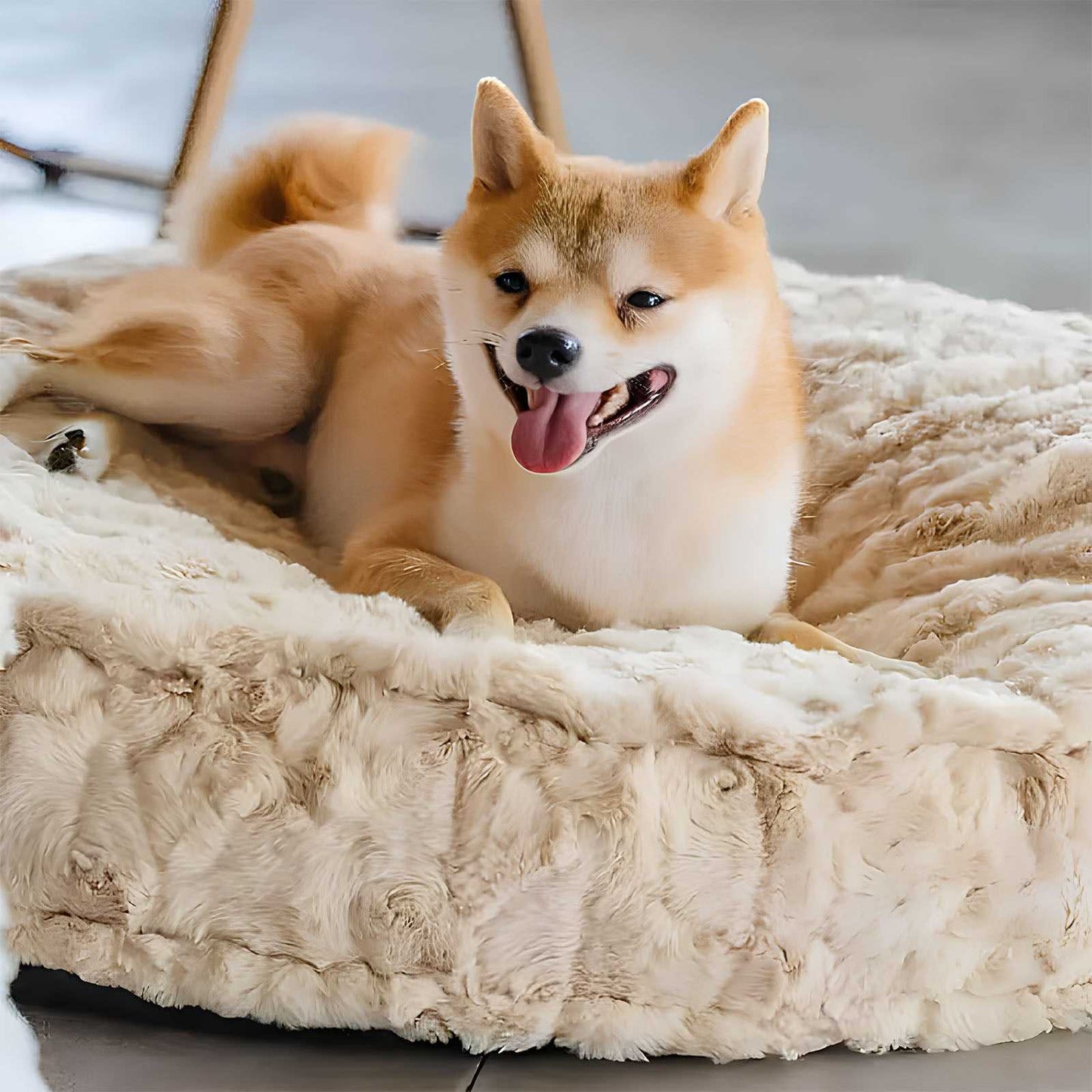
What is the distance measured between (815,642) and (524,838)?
1.19 ft

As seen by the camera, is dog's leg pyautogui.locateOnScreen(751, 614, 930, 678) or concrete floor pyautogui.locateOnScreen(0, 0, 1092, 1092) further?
dog's leg pyautogui.locateOnScreen(751, 614, 930, 678)

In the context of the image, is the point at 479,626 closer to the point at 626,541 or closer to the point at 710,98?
the point at 626,541

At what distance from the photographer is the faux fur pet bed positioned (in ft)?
2.08

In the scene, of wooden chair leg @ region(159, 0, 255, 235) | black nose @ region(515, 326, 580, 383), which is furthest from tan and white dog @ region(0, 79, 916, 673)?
wooden chair leg @ region(159, 0, 255, 235)

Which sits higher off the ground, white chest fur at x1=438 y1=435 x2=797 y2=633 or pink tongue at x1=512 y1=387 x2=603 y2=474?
pink tongue at x1=512 y1=387 x2=603 y2=474

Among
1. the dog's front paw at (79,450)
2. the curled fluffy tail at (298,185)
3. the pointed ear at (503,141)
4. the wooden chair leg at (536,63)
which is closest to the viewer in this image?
the pointed ear at (503,141)

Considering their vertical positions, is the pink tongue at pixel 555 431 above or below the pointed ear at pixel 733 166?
below

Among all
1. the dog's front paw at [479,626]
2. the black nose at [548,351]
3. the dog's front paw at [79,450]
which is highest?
the black nose at [548,351]

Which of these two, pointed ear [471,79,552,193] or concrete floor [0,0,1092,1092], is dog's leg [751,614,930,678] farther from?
pointed ear [471,79,552,193]

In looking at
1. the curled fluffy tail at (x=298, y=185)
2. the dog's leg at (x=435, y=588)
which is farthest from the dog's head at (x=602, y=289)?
the curled fluffy tail at (x=298, y=185)

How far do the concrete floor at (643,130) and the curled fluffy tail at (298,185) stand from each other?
0.14ft

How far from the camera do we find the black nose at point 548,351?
0.74 meters

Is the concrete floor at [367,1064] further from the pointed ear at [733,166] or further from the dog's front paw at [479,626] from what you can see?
the pointed ear at [733,166]

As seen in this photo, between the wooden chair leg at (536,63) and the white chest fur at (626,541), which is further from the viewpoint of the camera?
the wooden chair leg at (536,63)
